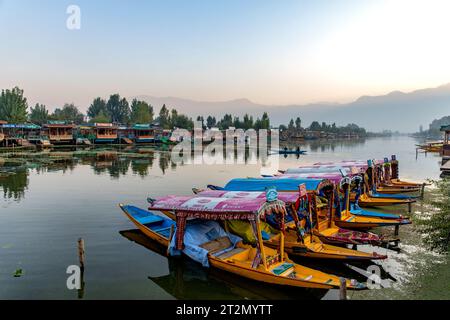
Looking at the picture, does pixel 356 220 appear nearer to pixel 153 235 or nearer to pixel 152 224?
pixel 153 235

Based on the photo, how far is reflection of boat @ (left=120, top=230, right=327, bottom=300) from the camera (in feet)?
38.0

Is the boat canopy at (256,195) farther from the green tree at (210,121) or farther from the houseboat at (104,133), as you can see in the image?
the green tree at (210,121)

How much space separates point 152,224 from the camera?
59.1 feet

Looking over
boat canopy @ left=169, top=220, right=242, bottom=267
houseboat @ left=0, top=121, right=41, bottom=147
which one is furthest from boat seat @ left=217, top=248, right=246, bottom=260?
houseboat @ left=0, top=121, right=41, bottom=147

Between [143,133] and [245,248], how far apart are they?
7996 cm

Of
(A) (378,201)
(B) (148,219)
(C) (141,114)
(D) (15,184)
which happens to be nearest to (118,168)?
(D) (15,184)

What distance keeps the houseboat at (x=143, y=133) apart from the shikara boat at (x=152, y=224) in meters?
70.9

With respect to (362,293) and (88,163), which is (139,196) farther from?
(88,163)

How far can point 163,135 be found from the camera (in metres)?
100

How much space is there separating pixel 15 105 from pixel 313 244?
277ft

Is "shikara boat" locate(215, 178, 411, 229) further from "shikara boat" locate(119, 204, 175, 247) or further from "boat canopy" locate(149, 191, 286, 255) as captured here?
"shikara boat" locate(119, 204, 175, 247)

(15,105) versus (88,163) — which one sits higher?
(15,105)
